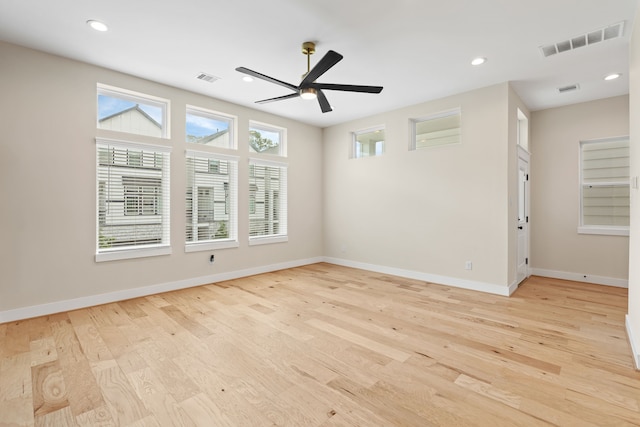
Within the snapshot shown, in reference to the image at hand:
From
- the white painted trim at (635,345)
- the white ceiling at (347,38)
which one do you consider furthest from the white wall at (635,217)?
the white ceiling at (347,38)

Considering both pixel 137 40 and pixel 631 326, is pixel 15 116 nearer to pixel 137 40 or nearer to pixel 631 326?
pixel 137 40

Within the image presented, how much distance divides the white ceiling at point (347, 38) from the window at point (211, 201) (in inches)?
45.6

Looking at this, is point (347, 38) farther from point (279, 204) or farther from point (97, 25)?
point (279, 204)

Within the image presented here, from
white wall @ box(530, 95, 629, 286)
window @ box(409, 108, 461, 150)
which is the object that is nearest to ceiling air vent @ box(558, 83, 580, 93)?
white wall @ box(530, 95, 629, 286)

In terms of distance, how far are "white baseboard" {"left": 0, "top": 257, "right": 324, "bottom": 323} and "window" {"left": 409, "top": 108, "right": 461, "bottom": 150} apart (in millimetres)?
3578

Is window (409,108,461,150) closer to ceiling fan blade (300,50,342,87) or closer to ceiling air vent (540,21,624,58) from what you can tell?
ceiling air vent (540,21,624,58)

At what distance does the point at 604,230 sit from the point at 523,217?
115 cm

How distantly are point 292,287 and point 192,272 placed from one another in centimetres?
157

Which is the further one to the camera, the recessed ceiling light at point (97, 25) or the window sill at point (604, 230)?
the window sill at point (604, 230)

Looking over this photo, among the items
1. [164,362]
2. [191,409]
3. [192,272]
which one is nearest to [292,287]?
[192,272]

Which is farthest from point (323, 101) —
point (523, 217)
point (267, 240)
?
point (523, 217)

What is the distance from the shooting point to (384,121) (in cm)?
548

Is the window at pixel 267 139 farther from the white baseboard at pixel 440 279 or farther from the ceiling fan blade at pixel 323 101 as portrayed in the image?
the white baseboard at pixel 440 279

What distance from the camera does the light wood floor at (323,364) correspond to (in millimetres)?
1777
